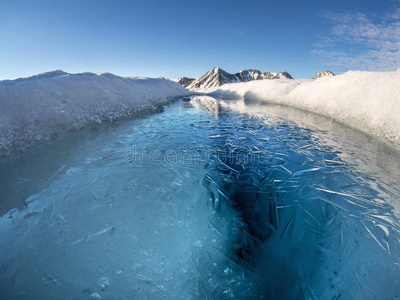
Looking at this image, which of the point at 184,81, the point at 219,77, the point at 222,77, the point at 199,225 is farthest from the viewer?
the point at 222,77

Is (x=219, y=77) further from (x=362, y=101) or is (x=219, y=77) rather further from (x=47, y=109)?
(x=47, y=109)

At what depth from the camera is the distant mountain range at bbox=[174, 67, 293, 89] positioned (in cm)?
9319

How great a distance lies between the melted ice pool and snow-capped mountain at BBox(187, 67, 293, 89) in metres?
92.8

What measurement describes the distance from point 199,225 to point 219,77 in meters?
103

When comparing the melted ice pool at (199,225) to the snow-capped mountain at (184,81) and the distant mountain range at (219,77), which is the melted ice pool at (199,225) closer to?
the distant mountain range at (219,77)

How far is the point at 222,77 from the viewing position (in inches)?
3917

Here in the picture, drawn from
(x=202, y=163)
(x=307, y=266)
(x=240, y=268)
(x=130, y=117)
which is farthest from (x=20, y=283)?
(x=130, y=117)

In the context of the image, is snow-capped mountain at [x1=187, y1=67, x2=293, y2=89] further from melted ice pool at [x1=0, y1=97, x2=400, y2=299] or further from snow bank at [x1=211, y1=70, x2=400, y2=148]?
melted ice pool at [x1=0, y1=97, x2=400, y2=299]

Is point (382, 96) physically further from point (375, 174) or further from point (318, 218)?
point (318, 218)

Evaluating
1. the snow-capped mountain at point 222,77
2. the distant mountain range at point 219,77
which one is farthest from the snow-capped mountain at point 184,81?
the snow-capped mountain at point 222,77

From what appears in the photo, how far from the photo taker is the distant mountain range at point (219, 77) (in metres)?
93.2

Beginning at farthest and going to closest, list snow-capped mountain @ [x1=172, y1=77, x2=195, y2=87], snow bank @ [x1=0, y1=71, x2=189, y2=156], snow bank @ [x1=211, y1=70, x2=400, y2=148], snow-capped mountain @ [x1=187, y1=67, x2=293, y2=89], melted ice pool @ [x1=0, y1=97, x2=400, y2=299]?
snow-capped mountain @ [x1=172, y1=77, x2=195, y2=87] < snow-capped mountain @ [x1=187, y1=67, x2=293, y2=89] < snow bank @ [x1=211, y1=70, x2=400, y2=148] < snow bank @ [x1=0, y1=71, x2=189, y2=156] < melted ice pool @ [x1=0, y1=97, x2=400, y2=299]

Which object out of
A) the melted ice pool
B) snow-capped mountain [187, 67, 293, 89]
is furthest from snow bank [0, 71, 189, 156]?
snow-capped mountain [187, 67, 293, 89]

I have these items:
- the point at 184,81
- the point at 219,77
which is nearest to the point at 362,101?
the point at 219,77
